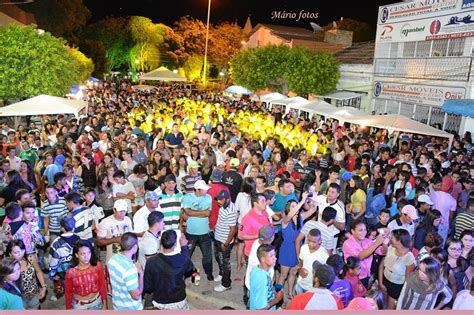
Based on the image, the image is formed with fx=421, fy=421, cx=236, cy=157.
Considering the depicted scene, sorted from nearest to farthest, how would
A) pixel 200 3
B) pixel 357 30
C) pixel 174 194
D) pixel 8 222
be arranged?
pixel 8 222, pixel 174 194, pixel 357 30, pixel 200 3

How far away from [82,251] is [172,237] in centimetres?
92

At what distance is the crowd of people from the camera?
4.26 meters

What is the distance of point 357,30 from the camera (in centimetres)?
5466

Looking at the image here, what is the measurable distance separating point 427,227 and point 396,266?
1273 millimetres

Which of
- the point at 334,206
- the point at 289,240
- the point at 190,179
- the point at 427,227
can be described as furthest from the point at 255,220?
the point at 427,227

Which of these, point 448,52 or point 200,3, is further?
point 200,3

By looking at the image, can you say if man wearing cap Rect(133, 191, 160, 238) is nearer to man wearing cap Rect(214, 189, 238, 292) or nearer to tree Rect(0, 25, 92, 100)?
man wearing cap Rect(214, 189, 238, 292)

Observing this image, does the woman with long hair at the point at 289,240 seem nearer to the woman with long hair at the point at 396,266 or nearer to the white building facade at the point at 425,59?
the woman with long hair at the point at 396,266

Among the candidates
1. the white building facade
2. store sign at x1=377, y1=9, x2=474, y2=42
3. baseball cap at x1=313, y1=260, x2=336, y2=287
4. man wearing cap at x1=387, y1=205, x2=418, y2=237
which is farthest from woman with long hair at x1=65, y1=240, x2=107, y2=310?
store sign at x1=377, y1=9, x2=474, y2=42

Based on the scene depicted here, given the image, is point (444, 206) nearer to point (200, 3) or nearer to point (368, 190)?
point (368, 190)

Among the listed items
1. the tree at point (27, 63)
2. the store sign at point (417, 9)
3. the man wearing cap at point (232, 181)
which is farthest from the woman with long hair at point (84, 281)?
the store sign at point (417, 9)

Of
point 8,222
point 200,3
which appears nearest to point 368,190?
point 8,222

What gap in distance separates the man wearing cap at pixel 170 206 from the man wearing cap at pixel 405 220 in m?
3.06

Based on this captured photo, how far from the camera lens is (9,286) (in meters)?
3.86
